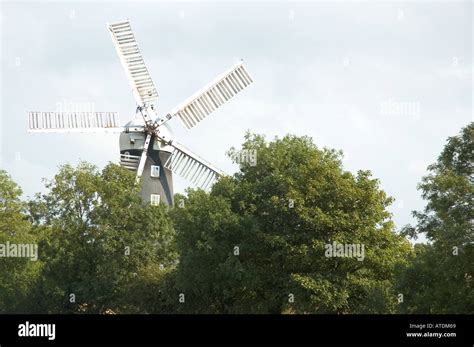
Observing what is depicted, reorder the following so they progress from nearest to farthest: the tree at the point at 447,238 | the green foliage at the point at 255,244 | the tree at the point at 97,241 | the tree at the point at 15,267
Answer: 1. the tree at the point at 447,238
2. the green foliage at the point at 255,244
3. the tree at the point at 97,241
4. the tree at the point at 15,267

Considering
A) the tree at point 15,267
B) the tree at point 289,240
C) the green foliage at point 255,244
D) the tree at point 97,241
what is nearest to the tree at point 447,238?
the green foliage at point 255,244

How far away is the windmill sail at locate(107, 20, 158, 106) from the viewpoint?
77312mm

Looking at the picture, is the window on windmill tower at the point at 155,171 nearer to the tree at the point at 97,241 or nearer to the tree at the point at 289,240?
the tree at the point at 97,241

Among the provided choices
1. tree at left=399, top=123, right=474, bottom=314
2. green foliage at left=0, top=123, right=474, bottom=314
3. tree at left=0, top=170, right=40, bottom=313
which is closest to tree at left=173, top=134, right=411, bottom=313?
green foliage at left=0, top=123, right=474, bottom=314

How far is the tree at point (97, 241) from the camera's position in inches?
2653

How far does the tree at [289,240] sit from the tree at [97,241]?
305 inches

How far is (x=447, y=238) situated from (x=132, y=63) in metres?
41.4

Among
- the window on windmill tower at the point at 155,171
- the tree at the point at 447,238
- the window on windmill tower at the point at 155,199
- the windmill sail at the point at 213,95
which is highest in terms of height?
the windmill sail at the point at 213,95

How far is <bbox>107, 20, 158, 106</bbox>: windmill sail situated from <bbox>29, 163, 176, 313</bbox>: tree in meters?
7.78

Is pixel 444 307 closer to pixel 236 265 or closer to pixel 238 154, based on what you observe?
pixel 236 265

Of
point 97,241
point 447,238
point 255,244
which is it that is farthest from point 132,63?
point 447,238

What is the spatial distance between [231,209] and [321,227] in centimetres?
718

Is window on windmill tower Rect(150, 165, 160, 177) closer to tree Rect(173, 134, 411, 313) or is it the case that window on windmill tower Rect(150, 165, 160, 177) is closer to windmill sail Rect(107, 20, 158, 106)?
windmill sail Rect(107, 20, 158, 106)

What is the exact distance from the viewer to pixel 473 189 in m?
44.4
